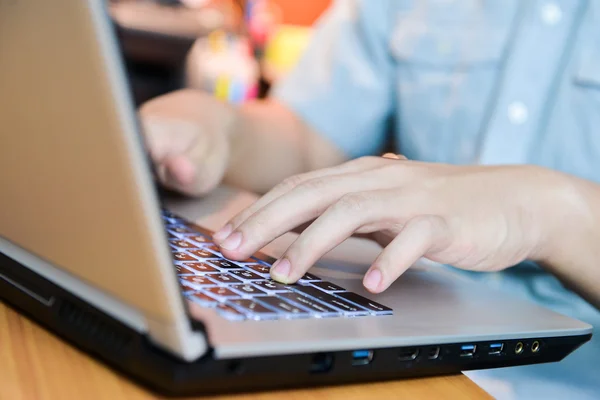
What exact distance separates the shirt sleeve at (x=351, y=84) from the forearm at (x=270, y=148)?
21 millimetres

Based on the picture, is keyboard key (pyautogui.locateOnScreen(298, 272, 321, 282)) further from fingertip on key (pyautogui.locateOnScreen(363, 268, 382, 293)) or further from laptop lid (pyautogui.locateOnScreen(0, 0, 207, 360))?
laptop lid (pyautogui.locateOnScreen(0, 0, 207, 360))

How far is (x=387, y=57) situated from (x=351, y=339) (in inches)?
27.9

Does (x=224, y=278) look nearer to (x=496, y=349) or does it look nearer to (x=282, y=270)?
(x=282, y=270)

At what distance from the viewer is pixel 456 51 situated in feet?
2.94

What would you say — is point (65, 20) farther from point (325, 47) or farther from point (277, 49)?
point (277, 49)

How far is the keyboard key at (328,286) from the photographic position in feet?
1.33

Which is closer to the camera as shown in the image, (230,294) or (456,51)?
(230,294)

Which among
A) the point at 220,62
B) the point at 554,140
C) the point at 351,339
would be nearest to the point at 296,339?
the point at 351,339

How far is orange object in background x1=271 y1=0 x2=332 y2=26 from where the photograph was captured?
7.06ft

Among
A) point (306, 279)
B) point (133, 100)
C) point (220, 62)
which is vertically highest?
point (133, 100)

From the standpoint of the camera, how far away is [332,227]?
41cm

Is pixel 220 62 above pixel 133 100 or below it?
below

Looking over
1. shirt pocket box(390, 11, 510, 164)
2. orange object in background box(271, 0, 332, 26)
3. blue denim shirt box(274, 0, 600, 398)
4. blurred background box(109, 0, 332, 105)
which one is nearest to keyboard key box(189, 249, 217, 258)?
blue denim shirt box(274, 0, 600, 398)

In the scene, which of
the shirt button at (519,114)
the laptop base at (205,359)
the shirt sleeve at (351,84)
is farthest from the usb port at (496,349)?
the shirt sleeve at (351,84)
